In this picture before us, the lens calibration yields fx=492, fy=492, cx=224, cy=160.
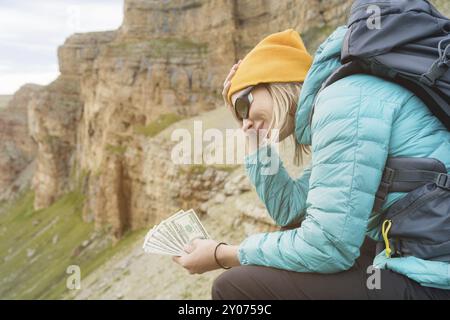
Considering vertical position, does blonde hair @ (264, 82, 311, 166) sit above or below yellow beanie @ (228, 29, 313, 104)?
below

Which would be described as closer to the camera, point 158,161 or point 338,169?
point 338,169

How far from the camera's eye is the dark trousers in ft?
8.19

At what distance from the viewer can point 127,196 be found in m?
47.2

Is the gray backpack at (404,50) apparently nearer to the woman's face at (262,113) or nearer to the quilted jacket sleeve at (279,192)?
the woman's face at (262,113)

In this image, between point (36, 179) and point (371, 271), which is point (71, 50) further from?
point (371, 271)

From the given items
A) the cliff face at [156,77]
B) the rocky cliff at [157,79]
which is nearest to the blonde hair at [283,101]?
the rocky cliff at [157,79]

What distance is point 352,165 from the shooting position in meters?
2.40

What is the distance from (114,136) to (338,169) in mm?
53703

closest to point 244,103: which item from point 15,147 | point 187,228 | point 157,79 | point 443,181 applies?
point 187,228

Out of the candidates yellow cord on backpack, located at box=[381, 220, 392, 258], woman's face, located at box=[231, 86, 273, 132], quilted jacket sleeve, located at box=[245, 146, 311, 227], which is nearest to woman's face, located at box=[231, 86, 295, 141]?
woman's face, located at box=[231, 86, 273, 132]

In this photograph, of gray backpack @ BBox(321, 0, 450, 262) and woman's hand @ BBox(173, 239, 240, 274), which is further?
woman's hand @ BBox(173, 239, 240, 274)

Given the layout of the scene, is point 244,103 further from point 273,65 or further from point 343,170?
point 343,170

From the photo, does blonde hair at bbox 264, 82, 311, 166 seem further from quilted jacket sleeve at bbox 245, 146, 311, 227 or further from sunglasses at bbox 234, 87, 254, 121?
quilted jacket sleeve at bbox 245, 146, 311, 227

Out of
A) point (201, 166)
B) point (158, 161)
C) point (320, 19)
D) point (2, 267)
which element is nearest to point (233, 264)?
point (201, 166)
